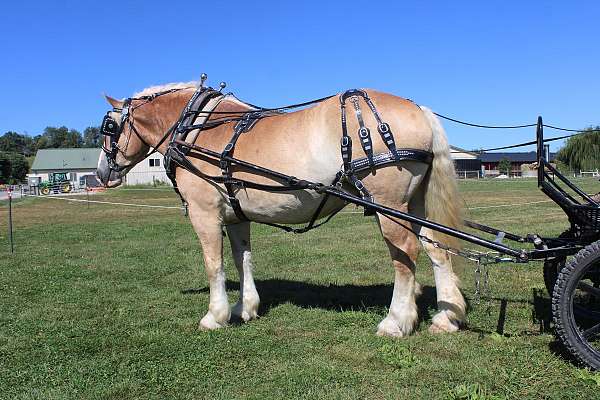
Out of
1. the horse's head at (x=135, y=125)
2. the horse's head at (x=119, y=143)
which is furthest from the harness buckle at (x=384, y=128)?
the horse's head at (x=119, y=143)

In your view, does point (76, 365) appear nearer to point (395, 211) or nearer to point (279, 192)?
point (279, 192)

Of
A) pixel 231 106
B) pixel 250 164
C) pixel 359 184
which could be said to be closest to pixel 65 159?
pixel 231 106

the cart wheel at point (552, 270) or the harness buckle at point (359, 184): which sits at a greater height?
the harness buckle at point (359, 184)

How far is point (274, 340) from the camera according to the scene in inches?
193

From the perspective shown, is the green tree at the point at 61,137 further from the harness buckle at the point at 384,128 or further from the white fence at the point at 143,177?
A: the harness buckle at the point at 384,128

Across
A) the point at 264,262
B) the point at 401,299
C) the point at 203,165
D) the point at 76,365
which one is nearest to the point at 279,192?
the point at 203,165

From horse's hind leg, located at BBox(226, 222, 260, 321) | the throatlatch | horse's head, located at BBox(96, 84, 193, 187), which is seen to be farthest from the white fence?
the throatlatch

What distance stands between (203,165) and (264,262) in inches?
166

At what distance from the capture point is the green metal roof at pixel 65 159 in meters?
89.5

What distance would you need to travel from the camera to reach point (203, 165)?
17.3 feet

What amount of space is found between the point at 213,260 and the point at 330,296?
6.10ft

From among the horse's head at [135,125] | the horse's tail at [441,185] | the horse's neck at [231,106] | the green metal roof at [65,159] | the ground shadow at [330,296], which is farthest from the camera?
the green metal roof at [65,159]

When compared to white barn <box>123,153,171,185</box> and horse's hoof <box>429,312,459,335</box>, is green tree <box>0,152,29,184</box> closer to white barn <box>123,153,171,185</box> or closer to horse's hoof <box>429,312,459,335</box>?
white barn <box>123,153,171,185</box>

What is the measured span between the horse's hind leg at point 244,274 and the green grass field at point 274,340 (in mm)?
197
